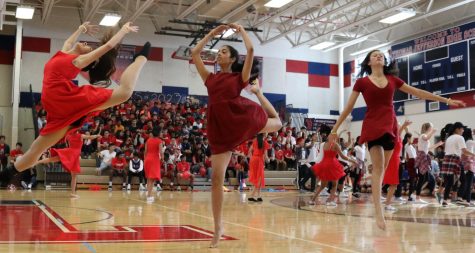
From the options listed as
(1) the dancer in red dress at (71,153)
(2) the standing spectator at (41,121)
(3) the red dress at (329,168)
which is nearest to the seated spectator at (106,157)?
(2) the standing spectator at (41,121)

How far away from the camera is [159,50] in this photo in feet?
74.5

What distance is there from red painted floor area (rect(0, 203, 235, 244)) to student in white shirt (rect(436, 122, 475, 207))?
6188 millimetres

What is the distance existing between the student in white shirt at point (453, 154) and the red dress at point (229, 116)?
6655 millimetres

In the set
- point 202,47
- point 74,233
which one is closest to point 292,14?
point 202,47

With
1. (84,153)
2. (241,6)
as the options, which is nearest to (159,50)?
(241,6)

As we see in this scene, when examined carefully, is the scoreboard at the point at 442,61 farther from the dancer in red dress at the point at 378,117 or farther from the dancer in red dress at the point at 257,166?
the dancer in red dress at the point at 378,117

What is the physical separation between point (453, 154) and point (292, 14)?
12534 mm

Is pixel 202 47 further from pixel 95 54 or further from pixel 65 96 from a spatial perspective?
pixel 65 96

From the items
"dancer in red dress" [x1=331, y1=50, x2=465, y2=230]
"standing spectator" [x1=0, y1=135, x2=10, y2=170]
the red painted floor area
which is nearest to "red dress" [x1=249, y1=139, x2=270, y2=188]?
the red painted floor area

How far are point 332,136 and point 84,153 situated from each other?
42.1ft

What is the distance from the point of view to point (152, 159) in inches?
429

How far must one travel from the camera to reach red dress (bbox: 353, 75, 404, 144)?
193 inches

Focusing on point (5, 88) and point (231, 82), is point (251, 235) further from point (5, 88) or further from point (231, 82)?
point (5, 88)

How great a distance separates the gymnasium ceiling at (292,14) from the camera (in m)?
18.3
